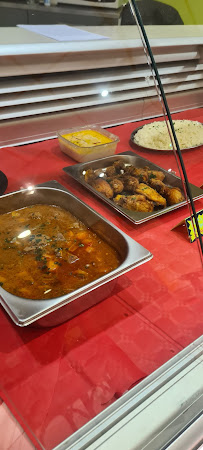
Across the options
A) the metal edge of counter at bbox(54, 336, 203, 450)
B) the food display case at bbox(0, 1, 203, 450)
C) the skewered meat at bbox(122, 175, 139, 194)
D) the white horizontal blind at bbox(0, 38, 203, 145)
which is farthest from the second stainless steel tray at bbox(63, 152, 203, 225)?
the metal edge of counter at bbox(54, 336, 203, 450)

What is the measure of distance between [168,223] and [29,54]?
2.57 ft

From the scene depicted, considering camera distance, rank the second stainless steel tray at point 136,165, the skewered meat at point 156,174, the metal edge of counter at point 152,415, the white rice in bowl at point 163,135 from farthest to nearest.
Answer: the white rice in bowl at point 163,135
the skewered meat at point 156,174
the second stainless steel tray at point 136,165
the metal edge of counter at point 152,415

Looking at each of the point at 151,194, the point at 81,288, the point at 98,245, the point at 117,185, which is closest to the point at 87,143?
the point at 117,185

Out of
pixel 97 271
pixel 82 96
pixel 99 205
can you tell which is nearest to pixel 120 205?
pixel 99 205

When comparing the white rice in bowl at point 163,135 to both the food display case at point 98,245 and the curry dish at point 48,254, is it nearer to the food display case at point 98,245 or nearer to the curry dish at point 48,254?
the food display case at point 98,245

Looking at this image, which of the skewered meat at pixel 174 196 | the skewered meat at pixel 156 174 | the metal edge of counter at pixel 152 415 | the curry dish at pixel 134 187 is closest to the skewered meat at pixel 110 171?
the curry dish at pixel 134 187

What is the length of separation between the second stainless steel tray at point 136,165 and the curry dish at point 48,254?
18cm

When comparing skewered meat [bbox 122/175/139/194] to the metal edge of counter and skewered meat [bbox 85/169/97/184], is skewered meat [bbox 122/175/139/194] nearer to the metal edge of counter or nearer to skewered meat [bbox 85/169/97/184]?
skewered meat [bbox 85/169/97/184]

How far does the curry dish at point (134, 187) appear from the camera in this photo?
50.1 inches

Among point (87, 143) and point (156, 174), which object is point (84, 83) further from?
point (156, 174)

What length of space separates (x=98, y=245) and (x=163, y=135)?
832 mm

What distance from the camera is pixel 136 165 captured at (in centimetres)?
154

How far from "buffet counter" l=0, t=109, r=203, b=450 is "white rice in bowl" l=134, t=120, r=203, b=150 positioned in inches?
23.4

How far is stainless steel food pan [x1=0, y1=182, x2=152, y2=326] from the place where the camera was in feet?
2.48
